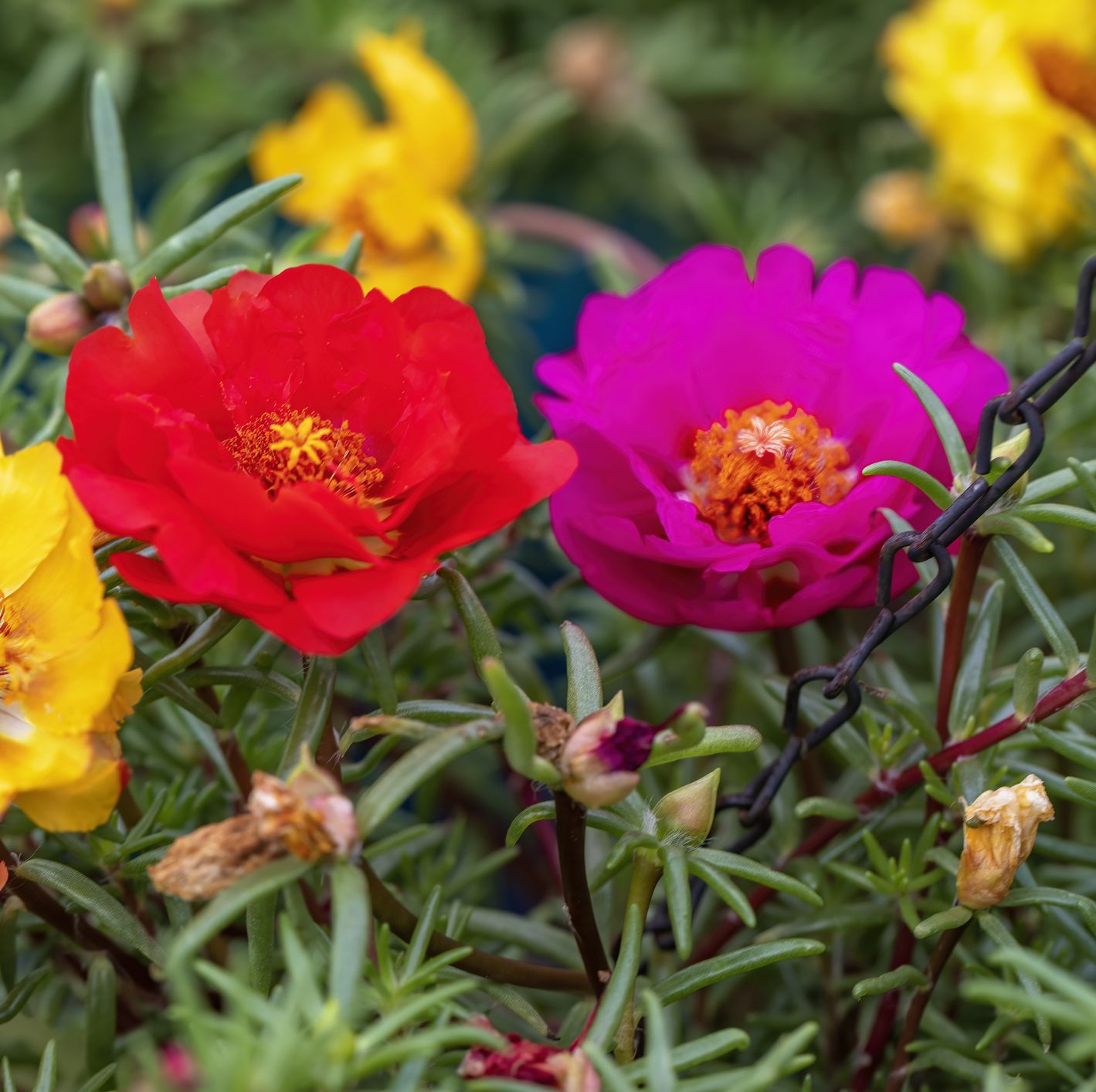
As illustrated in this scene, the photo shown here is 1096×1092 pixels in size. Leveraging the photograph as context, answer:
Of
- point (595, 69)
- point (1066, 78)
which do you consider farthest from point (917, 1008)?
point (595, 69)

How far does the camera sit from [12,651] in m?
0.41

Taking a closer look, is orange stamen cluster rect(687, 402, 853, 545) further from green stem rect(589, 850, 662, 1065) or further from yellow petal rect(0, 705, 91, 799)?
yellow petal rect(0, 705, 91, 799)

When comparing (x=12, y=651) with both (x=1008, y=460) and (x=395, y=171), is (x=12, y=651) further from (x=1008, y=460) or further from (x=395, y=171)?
(x=395, y=171)

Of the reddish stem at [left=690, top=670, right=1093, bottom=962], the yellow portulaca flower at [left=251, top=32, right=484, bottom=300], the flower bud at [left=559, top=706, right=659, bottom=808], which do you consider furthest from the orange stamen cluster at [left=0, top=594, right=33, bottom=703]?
the yellow portulaca flower at [left=251, top=32, right=484, bottom=300]

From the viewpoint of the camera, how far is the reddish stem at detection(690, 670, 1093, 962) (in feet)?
1.47

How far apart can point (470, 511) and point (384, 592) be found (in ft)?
0.19

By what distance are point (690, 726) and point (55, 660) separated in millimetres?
204

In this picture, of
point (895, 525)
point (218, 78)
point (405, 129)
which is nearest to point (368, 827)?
point (895, 525)

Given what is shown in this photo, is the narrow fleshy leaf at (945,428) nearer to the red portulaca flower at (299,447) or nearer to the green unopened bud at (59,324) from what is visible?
the red portulaca flower at (299,447)

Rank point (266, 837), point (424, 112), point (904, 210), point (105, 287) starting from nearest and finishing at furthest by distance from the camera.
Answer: point (266, 837), point (105, 287), point (424, 112), point (904, 210)

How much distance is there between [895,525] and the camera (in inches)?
17.9

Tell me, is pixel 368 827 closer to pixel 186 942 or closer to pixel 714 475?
pixel 186 942

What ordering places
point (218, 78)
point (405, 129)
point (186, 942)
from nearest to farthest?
point (186, 942) < point (405, 129) < point (218, 78)

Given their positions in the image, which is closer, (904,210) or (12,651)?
(12,651)
